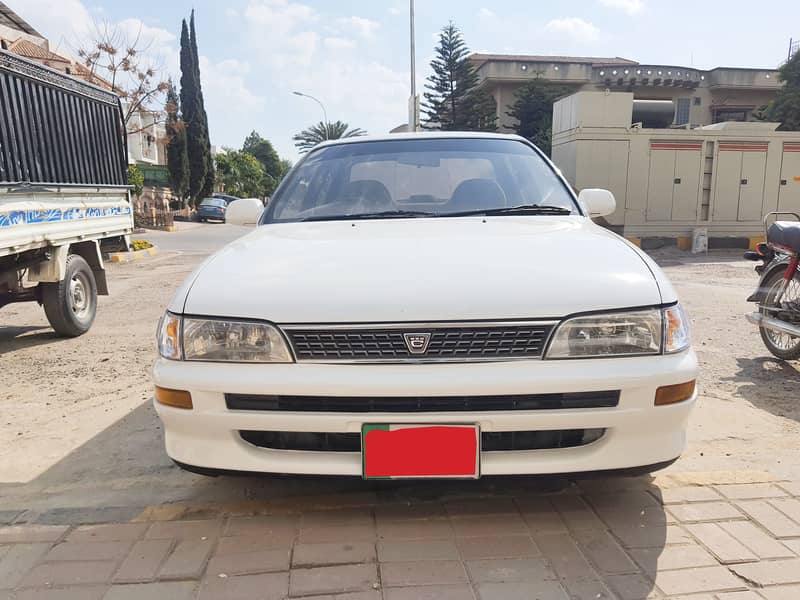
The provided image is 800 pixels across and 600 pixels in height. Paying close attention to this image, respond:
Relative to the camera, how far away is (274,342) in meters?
2.05

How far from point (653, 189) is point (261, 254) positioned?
1263 centimetres

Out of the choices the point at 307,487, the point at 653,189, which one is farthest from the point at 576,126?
the point at 307,487

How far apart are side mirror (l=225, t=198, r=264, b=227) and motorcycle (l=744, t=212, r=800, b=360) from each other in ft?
11.8

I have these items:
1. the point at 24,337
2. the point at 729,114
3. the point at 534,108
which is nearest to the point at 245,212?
the point at 24,337

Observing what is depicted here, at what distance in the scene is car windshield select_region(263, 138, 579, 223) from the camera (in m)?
3.09

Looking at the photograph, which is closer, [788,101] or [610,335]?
[610,335]

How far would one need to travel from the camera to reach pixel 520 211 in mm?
3006

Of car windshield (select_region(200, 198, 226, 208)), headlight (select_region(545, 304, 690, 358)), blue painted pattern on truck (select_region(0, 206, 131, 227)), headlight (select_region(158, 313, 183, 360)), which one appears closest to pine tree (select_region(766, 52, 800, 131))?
car windshield (select_region(200, 198, 226, 208))

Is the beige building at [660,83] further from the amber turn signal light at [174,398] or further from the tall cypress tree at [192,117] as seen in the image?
the amber turn signal light at [174,398]

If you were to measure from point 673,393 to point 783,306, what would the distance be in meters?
3.02

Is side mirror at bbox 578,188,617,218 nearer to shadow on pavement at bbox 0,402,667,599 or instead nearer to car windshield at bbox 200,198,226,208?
shadow on pavement at bbox 0,402,667,599

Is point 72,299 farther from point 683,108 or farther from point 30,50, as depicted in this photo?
point 683,108

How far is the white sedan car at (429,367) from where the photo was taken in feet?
6.44

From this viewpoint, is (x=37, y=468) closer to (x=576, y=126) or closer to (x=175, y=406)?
(x=175, y=406)
